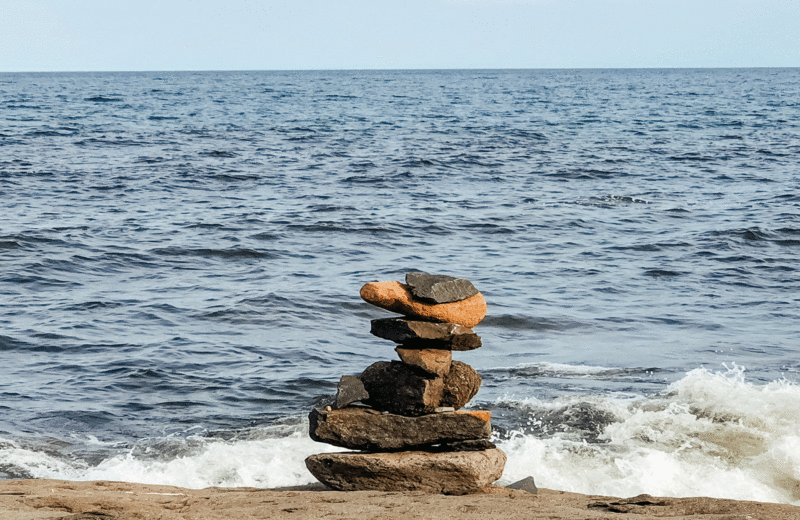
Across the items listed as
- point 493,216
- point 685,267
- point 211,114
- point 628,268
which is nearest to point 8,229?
point 493,216

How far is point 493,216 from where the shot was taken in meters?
25.1

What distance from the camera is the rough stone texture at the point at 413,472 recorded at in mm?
7535

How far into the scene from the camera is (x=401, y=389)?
7738 millimetres

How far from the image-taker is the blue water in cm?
1041

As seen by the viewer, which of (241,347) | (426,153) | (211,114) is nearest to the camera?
(241,347)

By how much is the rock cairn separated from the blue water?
1483 mm

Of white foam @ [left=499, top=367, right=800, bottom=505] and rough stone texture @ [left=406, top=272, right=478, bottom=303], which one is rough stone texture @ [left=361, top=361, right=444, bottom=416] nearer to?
rough stone texture @ [left=406, top=272, right=478, bottom=303]

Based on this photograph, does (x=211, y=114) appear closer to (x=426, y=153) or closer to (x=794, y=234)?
(x=426, y=153)

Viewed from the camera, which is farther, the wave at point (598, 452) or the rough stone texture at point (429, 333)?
the wave at point (598, 452)

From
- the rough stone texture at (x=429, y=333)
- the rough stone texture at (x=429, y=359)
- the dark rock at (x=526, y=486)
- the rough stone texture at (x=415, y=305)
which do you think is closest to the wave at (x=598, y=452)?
the dark rock at (x=526, y=486)

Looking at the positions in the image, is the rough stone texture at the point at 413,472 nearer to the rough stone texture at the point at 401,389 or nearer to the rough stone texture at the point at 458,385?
the rough stone texture at the point at 401,389

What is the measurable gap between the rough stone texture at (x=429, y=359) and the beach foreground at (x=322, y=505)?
1.15m

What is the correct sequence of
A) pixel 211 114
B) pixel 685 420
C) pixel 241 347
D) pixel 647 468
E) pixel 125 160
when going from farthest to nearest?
pixel 211 114, pixel 125 160, pixel 241 347, pixel 685 420, pixel 647 468

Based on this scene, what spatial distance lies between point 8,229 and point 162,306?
8.55m
